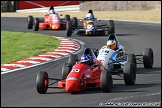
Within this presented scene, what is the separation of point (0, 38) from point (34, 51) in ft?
17.5

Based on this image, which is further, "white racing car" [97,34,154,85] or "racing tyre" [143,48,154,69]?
"racing tyre" [143,48,154,69]

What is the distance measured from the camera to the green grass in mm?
19341

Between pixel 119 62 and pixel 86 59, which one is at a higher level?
pixel 86 59

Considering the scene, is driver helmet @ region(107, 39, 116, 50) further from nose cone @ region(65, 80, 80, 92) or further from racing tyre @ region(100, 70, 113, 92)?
nose cone @ region(65, 80, 80, 92)

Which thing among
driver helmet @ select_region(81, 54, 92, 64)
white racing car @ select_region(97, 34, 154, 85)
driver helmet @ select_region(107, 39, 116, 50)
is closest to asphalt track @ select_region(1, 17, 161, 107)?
white racing car @ select_region(97, 34, 154, 85)

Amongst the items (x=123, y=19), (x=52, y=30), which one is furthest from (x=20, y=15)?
(x=52, y=30)

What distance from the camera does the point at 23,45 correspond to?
2239 cm

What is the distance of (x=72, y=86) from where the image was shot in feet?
40.0

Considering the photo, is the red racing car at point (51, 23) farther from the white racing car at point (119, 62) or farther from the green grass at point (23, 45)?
the white racing car at point (119, 62)

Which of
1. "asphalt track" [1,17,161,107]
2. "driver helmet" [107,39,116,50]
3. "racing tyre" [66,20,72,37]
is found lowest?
"asphalt track" [1,17,161,107]

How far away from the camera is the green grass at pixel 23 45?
19.3 meters

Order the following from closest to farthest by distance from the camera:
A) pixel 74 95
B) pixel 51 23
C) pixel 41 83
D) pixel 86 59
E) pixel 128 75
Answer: pixel 74 95 < pixel 41 83 < pixel 86 59 < pixel 128 75 < pixel 51 23

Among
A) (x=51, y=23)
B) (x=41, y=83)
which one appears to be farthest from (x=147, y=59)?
(x=51, y=23)

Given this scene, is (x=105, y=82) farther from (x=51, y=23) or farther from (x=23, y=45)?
(x=51, y=23)
